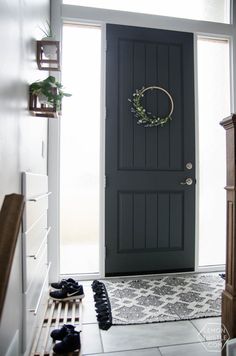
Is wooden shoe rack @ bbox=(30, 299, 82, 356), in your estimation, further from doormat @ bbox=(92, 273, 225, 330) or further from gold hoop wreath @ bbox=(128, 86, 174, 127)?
gold hoop wreath @ bbox=(128, 86, 174, 127)

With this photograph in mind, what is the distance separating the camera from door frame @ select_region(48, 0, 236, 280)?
2.56 m

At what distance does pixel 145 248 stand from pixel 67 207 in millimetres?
849

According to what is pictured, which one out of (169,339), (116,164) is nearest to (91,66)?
(116,164)

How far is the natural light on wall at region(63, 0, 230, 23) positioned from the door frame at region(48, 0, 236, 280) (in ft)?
0.25

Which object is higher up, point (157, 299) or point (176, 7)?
point (176, 7)

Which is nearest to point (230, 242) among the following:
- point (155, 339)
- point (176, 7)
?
point (155, 339)

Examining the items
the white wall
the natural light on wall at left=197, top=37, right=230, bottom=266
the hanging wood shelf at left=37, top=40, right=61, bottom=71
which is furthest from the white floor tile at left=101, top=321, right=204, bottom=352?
the hanging wood shelf at left=37, top=40, right=61, bottom=71

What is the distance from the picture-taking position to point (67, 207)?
2.65m

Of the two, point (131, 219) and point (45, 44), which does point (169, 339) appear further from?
point (45, 44)

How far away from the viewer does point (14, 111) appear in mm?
1248

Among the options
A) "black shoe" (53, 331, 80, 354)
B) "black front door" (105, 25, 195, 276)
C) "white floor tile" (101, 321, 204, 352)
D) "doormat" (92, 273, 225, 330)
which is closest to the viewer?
"black shoe" (53, 331, 80, 354)

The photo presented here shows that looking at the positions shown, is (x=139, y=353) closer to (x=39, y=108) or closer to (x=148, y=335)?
(x=148, y=335)

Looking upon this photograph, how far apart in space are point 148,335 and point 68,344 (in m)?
0.50

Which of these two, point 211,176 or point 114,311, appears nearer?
point 114,311
